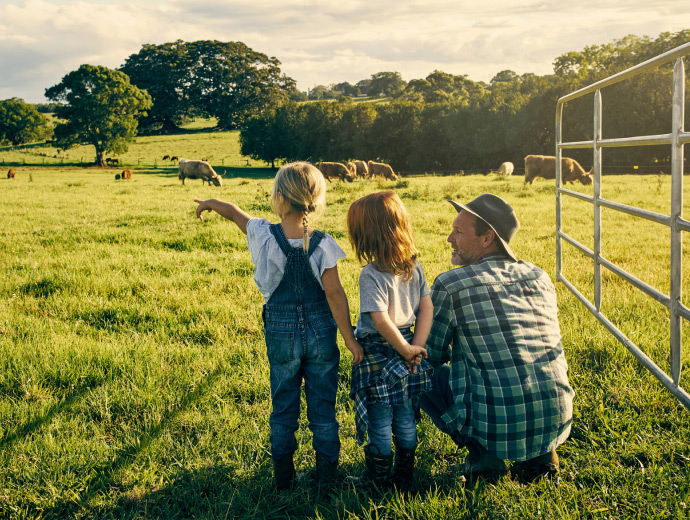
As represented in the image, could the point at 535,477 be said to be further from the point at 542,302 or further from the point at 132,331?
the point at 132,331

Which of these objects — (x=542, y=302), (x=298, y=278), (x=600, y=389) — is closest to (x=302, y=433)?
(x=298, y=278)

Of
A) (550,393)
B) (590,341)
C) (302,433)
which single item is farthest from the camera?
(590,341)

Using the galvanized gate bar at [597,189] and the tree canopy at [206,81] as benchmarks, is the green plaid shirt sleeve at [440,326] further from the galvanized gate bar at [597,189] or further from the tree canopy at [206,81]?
the tree canopy at [206,81]

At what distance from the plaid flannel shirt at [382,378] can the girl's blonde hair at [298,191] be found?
621mm

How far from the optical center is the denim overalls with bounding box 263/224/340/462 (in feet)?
8.72

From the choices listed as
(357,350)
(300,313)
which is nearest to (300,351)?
(300,313)

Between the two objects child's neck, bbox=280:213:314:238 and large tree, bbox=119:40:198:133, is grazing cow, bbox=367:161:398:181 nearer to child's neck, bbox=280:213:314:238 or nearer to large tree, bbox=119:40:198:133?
child's neck, bbox=280:213:314:238

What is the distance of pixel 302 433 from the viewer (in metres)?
3.18

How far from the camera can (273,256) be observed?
2639 millimetres

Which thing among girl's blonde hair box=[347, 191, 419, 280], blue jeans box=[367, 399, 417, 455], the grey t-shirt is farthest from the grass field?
girl's blonde hair box=[347, 191, 419, 280]

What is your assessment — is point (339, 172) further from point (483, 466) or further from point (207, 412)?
point (483, 466)

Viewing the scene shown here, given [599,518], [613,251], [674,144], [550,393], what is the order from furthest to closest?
[613,251] < [674,144] < [550,393] < [599,518]

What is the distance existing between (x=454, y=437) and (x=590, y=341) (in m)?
2.03

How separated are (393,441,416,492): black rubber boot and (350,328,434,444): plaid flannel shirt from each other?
24 cm
